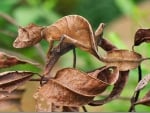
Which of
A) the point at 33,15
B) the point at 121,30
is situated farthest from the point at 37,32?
the point at 121,30

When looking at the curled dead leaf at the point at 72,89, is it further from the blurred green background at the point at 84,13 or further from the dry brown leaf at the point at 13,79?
the blurred green background at the point at 84,13

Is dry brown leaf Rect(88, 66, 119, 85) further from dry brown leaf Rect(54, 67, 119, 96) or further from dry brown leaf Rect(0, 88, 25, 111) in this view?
dry brown leaf Rect(0, 88, 25, 111)

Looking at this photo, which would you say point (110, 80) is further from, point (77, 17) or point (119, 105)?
point (119, 105)

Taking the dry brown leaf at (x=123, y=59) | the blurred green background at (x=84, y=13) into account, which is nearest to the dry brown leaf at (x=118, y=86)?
the dry brown leaf at (x=123, y=59)

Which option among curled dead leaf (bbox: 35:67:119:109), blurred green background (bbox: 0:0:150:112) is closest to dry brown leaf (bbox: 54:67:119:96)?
curled dead leaf (bbox: 35:67:119:109)

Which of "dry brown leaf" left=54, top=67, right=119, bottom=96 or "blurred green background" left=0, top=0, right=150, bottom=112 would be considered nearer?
"dry brown leaf" left=54, top=67, right=119, bottom=96

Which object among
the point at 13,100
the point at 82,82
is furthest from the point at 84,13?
the point at 82,82
